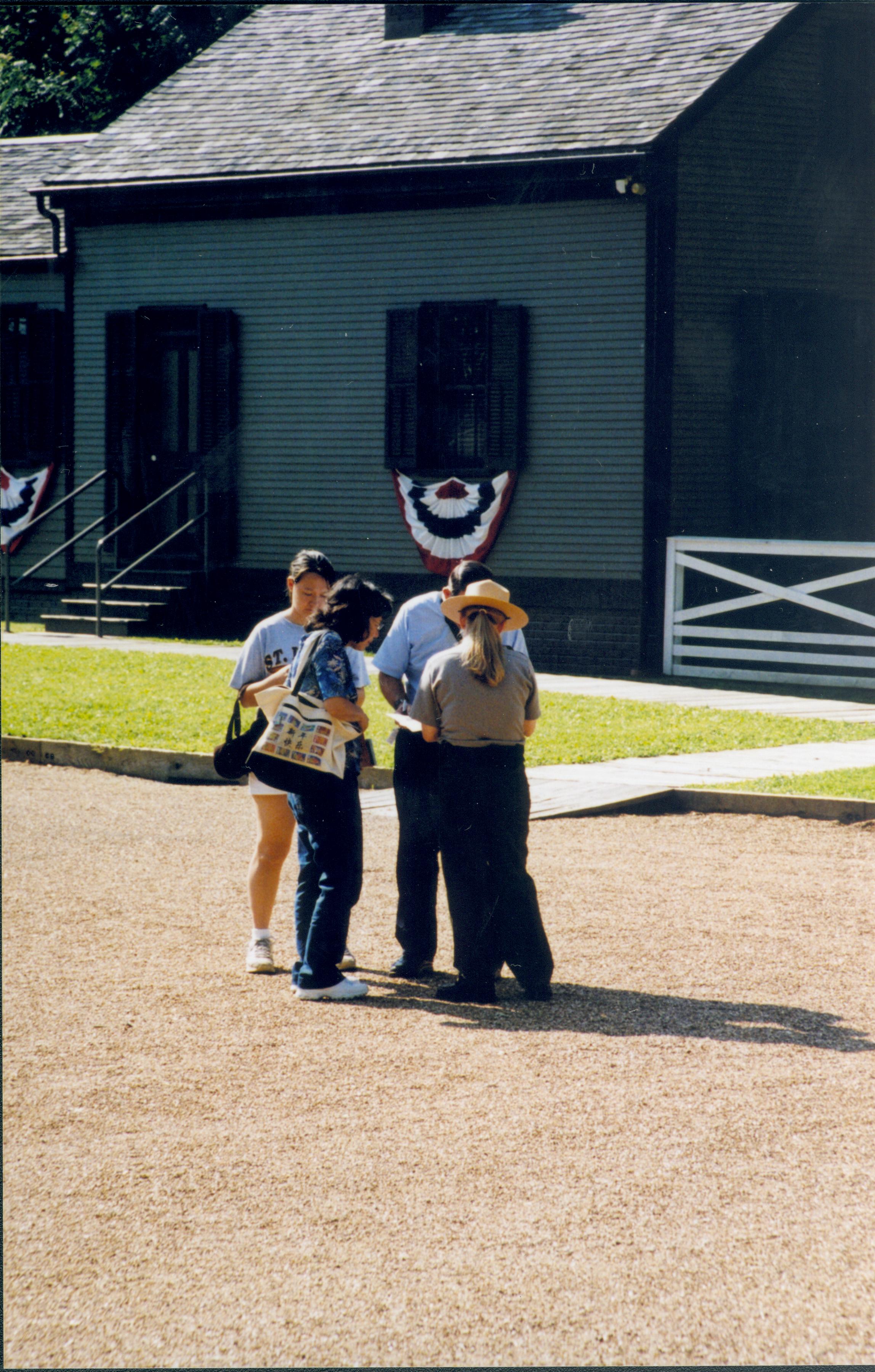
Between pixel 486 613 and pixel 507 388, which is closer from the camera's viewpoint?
pixel 486 613

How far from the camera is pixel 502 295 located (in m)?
17.8

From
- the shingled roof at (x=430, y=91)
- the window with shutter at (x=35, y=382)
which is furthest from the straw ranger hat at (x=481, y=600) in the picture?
the window with shutter at (x=35, y=382)

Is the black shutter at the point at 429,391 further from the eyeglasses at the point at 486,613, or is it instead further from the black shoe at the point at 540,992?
the black shoe at the point at 540,992

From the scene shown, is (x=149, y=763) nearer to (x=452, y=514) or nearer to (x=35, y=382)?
(x=452, y=514)

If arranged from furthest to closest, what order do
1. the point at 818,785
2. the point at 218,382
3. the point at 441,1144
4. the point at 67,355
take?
1. the point at 67,355
2. the point at 218,382
3. the point at 818,785
4. the point at 441,1144

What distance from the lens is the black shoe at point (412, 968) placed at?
6344mm

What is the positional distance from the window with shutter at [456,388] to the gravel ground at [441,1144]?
10.9 m

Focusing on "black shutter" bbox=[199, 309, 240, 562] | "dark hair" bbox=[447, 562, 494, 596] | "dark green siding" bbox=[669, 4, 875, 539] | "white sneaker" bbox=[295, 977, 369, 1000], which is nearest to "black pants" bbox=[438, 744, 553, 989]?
"white sneaker" bbox=[295, 977, 369, 1000]

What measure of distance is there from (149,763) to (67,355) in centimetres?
1058

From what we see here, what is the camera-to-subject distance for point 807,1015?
5.65 meters

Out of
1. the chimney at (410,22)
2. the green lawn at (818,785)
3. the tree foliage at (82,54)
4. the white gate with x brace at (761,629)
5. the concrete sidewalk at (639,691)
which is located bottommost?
the green lawn at (818,785)

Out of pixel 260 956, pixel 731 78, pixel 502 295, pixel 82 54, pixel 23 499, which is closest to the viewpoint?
pixel 82 54

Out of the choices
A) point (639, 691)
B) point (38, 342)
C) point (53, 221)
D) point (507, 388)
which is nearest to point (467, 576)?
point (639, 691)

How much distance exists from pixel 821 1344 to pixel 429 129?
1676cm
